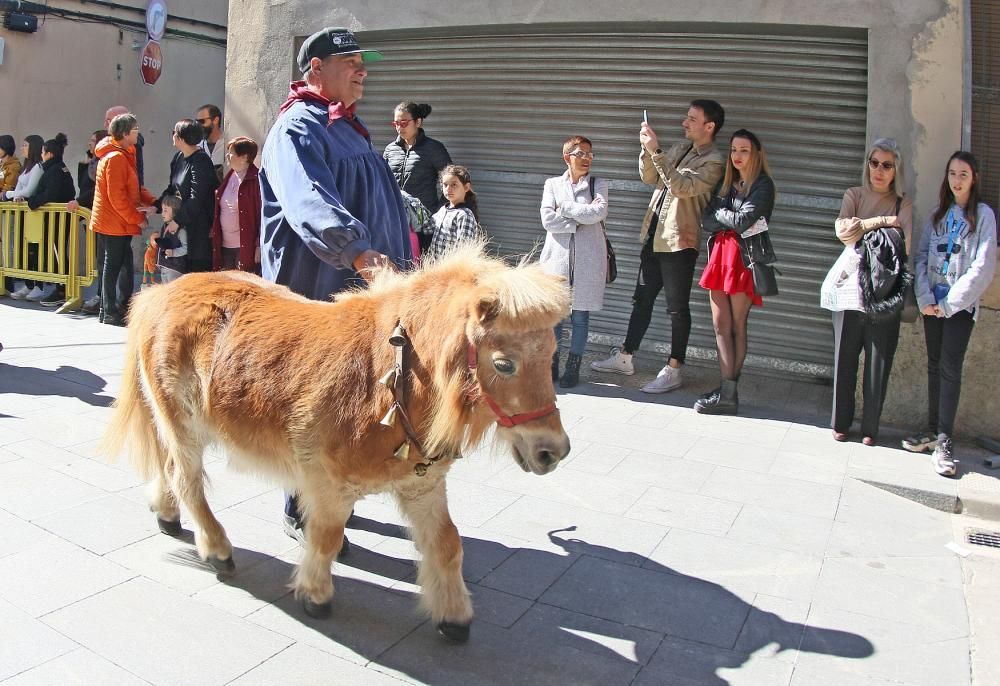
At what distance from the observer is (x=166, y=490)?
13.3 ft

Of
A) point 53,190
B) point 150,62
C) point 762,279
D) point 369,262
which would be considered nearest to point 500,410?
point 369,262

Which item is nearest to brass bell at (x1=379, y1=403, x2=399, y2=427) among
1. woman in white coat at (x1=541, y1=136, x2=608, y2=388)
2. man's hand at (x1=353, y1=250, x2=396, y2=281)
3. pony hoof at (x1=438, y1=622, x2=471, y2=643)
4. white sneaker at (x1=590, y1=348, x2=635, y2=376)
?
man's hand at (x1=353, y1=250, x2=396, y2=281)

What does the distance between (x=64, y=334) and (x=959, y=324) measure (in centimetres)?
836

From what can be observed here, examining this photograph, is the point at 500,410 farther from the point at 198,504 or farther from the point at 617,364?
the point at 617,364

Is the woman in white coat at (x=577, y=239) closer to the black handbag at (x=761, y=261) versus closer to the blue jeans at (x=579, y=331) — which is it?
the blue jeans at (x=579, y=331)

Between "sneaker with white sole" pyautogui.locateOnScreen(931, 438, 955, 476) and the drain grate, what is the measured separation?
67 cm

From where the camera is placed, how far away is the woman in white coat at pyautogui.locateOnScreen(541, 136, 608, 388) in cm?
731

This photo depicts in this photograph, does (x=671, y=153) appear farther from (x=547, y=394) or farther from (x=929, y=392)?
(x=547, y=394)

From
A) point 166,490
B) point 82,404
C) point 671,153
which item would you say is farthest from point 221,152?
point 166,490

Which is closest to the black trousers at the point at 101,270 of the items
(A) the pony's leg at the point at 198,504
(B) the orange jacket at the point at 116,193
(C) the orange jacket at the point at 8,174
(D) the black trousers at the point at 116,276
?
(D) the black trousers at the point at 116,276

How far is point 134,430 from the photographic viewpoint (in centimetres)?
406

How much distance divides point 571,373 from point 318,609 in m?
4.43

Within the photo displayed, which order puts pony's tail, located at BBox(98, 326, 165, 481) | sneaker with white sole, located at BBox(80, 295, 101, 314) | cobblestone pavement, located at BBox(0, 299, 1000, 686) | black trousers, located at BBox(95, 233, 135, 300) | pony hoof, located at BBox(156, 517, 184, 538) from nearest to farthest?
cobblestone pavement, located at BBox(0, 299, 1000, 686), pony's tail, located at BBox(98, 326, 165, 481), pony hoof, located at BBox(156, 517, 184, 538), black trousers, located at BBox(95, 233, 135, 300), sneaker with white sole, located at BBox(80, 295, 101, 314)

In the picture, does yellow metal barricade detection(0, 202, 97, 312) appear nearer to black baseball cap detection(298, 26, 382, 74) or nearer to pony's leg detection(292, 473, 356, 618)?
black baseball cap detection(298, 26, 382, 74)
